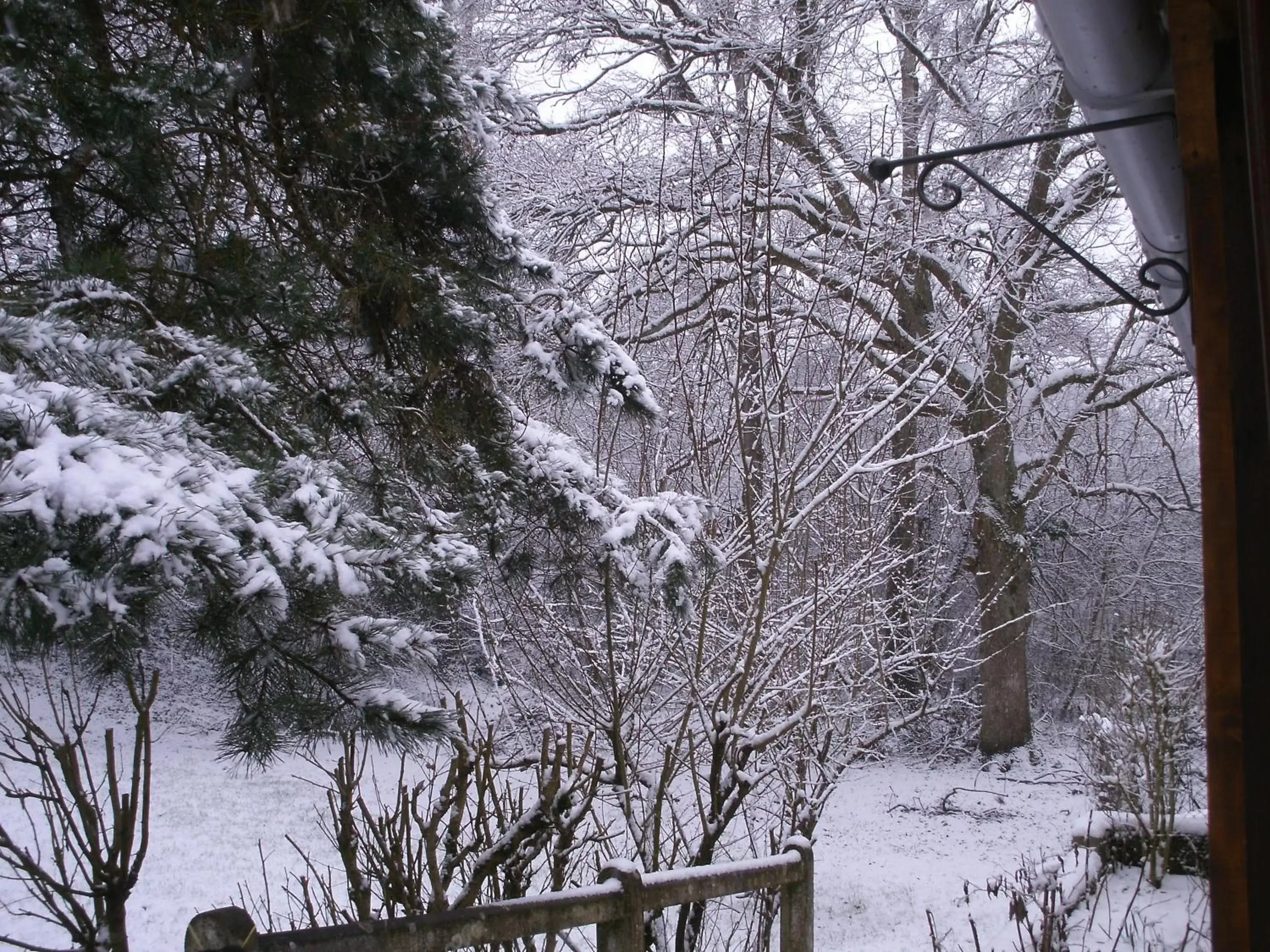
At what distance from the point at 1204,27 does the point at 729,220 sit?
256 inches

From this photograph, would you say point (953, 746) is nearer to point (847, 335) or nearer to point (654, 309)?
point (654, 309)

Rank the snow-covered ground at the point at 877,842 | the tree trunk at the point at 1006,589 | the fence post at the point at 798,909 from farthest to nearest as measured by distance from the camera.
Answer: the tree trunk at the point at 1006,589 → the snow-covered ground at the point at 877,842 → the fence post at the point at 798,909

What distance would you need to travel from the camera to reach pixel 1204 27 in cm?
126

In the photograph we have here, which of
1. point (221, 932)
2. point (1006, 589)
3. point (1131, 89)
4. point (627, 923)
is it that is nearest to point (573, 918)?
point (627, 923)

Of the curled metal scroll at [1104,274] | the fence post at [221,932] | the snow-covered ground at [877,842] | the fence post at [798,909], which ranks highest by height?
the curled metal scroll at [1104,274]

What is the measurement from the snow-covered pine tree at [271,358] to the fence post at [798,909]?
0.96m

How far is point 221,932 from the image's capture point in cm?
188

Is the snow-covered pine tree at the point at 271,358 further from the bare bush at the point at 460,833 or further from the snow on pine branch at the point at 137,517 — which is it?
the bare bush at the point at 460,833

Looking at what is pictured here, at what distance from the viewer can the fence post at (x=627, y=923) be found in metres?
2.55

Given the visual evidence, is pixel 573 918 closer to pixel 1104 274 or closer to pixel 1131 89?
pixel 1104 274

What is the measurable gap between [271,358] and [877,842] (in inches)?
315

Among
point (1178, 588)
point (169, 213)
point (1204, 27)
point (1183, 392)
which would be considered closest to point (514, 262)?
point (169, 213)

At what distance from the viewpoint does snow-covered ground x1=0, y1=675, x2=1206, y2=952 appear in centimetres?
686

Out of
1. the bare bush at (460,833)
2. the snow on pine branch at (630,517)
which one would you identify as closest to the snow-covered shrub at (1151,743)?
the snow on pine branch at (630,517)
